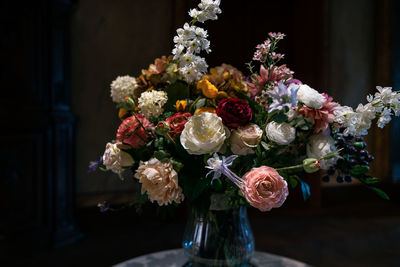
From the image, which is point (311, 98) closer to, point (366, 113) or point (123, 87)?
point (366, 113)

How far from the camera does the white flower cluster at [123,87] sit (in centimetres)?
85

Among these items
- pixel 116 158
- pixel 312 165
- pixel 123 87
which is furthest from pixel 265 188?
pixel 123 87

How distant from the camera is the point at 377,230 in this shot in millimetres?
2748

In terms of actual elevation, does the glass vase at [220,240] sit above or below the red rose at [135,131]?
below

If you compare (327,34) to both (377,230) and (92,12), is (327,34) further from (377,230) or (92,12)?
(92,12)

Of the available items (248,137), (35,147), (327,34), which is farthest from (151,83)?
(327,34)

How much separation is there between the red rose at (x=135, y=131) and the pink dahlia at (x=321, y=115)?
12.5 inches

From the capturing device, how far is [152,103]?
2.23 feet

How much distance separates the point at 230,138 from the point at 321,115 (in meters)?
0.18

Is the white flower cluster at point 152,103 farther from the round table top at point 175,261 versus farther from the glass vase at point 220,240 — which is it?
the round table top at point 175,261

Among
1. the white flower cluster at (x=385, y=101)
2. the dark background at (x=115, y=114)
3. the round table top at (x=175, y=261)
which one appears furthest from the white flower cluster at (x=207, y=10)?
the dark background at (x=115, y=114)

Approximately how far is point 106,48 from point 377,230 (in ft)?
8.96

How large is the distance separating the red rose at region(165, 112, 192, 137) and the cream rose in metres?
0.06

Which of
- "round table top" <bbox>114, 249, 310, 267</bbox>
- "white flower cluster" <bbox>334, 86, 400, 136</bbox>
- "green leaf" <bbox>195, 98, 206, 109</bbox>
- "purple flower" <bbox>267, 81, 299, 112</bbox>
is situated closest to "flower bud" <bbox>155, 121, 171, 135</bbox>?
"green leaf" <bbox>195, 98, 206, 109</bbox>
